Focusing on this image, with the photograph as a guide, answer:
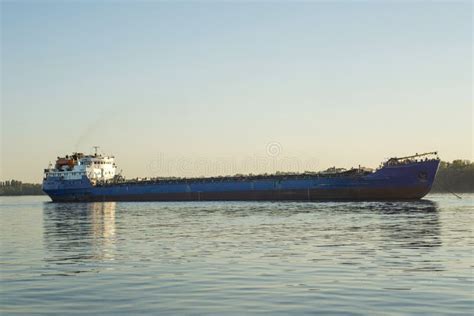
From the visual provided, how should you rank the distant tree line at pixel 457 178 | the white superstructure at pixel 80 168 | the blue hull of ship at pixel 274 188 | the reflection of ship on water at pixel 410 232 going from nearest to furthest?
1. the reflection of ship on water at pixel 410 232
2. the blue hull of ship at pixel 274 188
3. the white superstructure at pixel 80 168
4. the distant tree line at pixel 457 178

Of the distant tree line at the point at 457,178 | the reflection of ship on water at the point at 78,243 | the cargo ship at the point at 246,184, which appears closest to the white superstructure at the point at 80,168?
the cargo ship at the point at 246,184

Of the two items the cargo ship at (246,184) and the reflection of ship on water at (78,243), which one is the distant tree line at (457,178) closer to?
Answer: the cargo ship at (246,184)

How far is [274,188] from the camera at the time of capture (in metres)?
88.9

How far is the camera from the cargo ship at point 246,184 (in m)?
78.4

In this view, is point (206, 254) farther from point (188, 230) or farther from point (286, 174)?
point (286, 174)

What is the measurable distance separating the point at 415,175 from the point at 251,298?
65038 mm

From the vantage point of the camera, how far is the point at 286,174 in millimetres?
93438

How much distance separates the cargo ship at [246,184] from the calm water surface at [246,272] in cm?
4163

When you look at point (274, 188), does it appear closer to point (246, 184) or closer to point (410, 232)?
point (246, 184)

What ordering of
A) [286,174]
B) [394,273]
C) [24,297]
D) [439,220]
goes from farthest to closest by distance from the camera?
1. [286,174]
2. [439,220]
3. [394,273]
4. [24,297]

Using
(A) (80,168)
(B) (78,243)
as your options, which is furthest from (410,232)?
(A) (80,168)

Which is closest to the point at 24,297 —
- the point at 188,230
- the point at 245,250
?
the point at 245,250

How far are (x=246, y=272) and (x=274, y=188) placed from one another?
68195 mm

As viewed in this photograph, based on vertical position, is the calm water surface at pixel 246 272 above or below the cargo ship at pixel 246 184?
below
